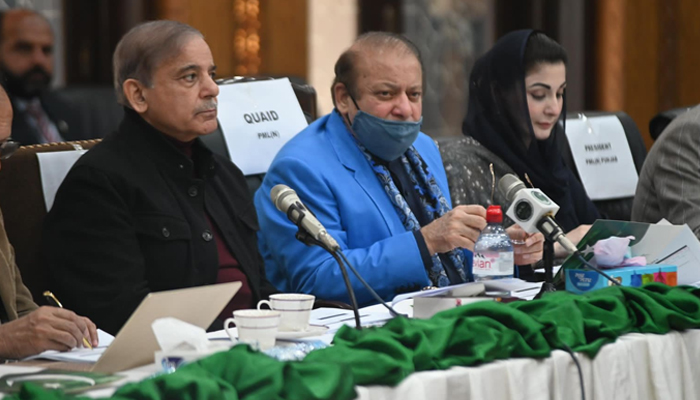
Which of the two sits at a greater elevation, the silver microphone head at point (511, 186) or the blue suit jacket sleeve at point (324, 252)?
the silver microphone head at point (511, 186)

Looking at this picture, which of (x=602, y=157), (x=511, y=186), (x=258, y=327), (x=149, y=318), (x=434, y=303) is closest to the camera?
(x=149, y=318)

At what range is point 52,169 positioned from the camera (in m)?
2.93

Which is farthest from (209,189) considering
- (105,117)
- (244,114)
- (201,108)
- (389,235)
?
(105,117)

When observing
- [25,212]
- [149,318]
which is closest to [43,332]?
[149,318]

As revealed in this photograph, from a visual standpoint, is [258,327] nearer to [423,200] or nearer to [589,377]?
[589,377]

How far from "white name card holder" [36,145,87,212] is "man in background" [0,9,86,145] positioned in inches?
65.2

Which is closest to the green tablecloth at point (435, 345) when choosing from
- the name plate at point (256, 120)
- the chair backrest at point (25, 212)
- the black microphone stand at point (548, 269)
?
the black microphone stand at point (548, 269)

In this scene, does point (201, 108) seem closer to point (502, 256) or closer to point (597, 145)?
point (502, 256)

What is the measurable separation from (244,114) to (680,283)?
161 cm

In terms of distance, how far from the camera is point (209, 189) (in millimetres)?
2928

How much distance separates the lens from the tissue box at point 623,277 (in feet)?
8.08

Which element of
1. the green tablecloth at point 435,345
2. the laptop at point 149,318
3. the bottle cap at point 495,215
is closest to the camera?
the green tablecloth at point 435,345

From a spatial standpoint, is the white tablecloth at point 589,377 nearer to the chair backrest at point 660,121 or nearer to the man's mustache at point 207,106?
the man's mustache at point 207,106

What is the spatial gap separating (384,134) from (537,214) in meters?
0.94
